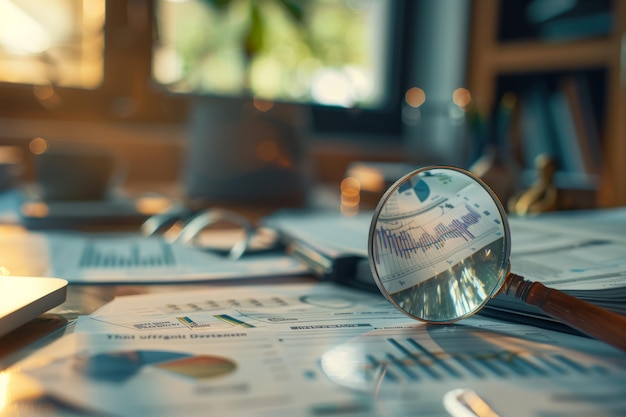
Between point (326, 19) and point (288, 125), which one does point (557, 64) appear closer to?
point (326, 19)

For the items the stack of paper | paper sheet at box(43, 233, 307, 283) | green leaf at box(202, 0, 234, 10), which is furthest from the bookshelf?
paper sheet at box(43, 233, 307, 283)

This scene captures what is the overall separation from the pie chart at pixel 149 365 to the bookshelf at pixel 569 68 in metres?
1.23

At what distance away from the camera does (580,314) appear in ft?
1.20

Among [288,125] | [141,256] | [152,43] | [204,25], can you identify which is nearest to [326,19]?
[204,25]

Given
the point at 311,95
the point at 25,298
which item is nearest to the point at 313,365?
the point at 25,298

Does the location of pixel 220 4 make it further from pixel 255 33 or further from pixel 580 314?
pixel 580 314

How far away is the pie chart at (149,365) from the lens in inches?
12.3

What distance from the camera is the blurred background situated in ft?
3.75

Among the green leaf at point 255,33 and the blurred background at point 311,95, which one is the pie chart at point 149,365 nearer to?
the blurred background at point 311,95

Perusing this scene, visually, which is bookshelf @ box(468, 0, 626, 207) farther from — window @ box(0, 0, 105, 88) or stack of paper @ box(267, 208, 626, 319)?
window @ box(0, 0, 105, 88)

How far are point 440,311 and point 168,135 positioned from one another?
56.8 inches

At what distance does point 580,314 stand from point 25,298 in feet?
1.16

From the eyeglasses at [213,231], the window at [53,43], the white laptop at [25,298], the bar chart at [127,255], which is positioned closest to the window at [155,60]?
the window at [53,43]

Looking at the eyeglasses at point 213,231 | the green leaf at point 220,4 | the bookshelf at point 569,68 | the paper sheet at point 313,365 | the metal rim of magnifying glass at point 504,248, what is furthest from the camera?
the bookshelf at point 569,68
